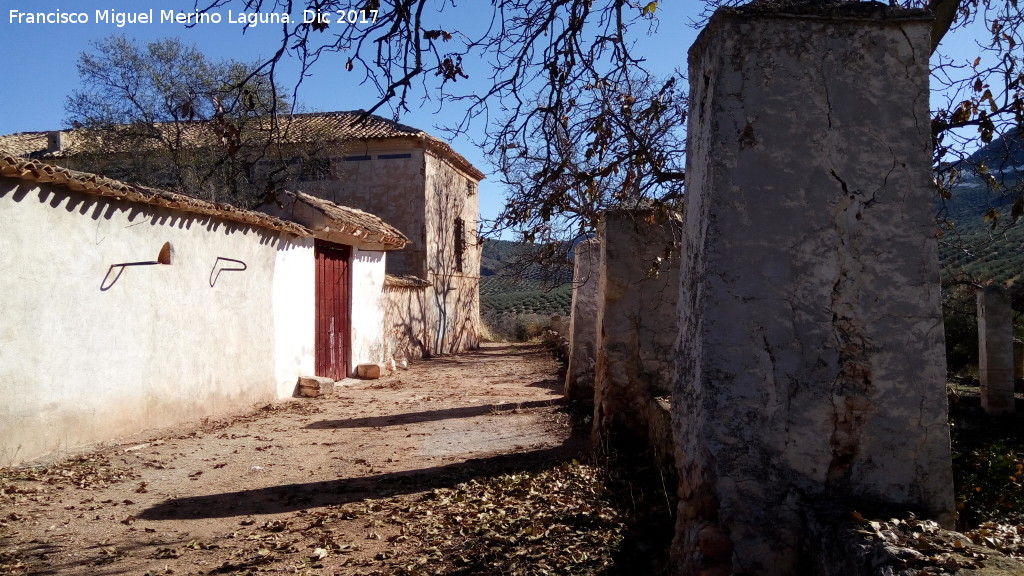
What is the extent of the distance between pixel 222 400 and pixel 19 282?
3.45 meters

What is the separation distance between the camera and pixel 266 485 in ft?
20.7

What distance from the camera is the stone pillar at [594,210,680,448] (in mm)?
6801

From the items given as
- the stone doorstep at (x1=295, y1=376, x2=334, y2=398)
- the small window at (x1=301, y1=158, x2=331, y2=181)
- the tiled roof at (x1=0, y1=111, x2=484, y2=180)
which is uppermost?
the tiled roof at (x1=0, y1=111, x2=484, y2=180)

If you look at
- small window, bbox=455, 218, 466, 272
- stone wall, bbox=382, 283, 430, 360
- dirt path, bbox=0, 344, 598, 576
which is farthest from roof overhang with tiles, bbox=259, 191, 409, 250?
small window, bbox=455, 218, 466, 272

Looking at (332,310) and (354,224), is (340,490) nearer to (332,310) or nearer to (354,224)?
(332,310)

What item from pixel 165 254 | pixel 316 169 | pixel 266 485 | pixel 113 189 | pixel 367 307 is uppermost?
pixel 316 169

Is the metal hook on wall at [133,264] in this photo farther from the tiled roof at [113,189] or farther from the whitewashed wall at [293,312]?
the whitewashed wall at [293,312]

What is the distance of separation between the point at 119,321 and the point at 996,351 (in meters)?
10.4

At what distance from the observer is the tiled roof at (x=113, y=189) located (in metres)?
6.37

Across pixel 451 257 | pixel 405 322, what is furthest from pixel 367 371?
pixel 451 257

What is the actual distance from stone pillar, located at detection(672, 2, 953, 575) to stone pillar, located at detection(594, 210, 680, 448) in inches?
143

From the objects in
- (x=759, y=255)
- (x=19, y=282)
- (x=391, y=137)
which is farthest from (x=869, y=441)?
(x=391, y=137)

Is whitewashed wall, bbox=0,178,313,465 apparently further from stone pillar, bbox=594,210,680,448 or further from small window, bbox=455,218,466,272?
small window, bbox=455,218,466,272

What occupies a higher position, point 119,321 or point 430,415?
point 119,321
